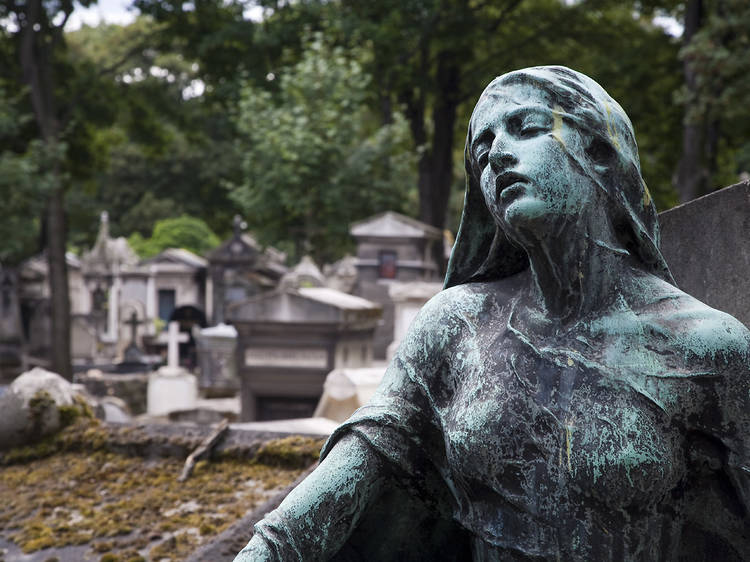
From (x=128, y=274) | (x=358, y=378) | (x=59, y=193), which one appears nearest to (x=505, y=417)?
(x=358, y=378)

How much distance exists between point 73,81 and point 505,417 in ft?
57.1

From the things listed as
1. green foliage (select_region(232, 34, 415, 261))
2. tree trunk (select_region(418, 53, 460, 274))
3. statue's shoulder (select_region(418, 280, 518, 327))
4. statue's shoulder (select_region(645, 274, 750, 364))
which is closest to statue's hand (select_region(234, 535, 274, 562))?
statue's shoulder (select_region(418, 280, 518, 327))

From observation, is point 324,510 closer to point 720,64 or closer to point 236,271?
point 720,64

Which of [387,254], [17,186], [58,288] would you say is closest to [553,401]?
[17,186]

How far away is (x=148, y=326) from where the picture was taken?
78.6 feet

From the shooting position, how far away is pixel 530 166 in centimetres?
154

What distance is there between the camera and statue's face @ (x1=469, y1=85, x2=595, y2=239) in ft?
5.00

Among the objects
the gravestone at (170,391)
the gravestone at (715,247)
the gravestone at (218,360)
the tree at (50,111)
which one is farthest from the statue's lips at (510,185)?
the tree at (50,111)

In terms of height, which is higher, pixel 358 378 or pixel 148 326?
pixel 358 378

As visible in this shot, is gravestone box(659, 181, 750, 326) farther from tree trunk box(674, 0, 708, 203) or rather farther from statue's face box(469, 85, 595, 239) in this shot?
tree trunk box(674, 0, 708, 203)

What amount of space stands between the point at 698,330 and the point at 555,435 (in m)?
0.31

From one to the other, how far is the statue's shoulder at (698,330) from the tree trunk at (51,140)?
580 inches

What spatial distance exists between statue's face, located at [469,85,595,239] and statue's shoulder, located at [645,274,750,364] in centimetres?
24

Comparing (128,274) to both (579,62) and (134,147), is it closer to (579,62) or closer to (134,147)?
(579,62)
